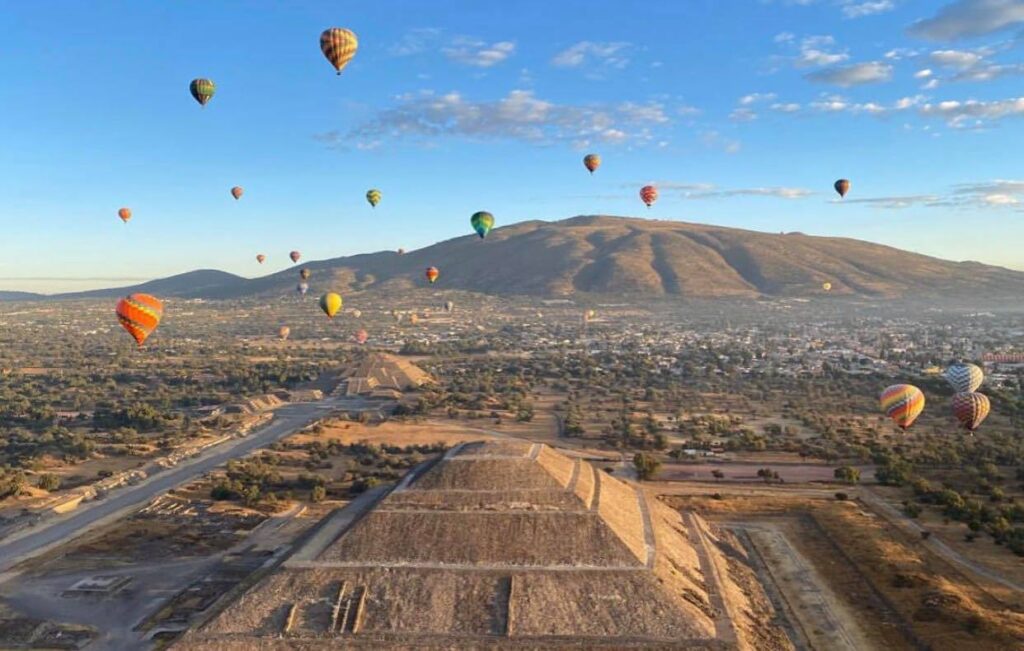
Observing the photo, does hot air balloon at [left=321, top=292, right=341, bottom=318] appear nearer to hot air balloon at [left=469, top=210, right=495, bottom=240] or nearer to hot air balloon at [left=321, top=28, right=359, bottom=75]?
hot air balloon at [left=469, top=210, right=495, bottom=240]

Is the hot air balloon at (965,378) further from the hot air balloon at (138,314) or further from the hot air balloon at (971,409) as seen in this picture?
the hot air balloon at (138,314)

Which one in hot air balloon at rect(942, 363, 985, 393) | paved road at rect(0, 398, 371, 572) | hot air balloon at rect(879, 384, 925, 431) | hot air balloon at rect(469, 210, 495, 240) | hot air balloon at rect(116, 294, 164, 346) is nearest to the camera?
paved road at rect(0, 398, 371, 572)

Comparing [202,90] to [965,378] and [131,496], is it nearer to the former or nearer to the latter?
[131,496]

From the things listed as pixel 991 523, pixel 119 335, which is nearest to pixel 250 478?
pixel 991 523

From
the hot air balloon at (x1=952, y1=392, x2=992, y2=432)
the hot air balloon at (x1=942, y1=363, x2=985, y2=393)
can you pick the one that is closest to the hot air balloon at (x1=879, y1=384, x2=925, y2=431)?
the hot air balloon at (x1=952, y1=392, x2=992, y2=432)

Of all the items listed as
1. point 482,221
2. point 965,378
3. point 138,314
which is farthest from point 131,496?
point 965,378

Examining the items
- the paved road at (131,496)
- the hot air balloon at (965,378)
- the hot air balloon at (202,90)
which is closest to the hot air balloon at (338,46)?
the hot air balloon at (202,90)

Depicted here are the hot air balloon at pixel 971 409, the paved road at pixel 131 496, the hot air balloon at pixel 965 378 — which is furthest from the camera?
the hot air balloon at pixel 965 378
